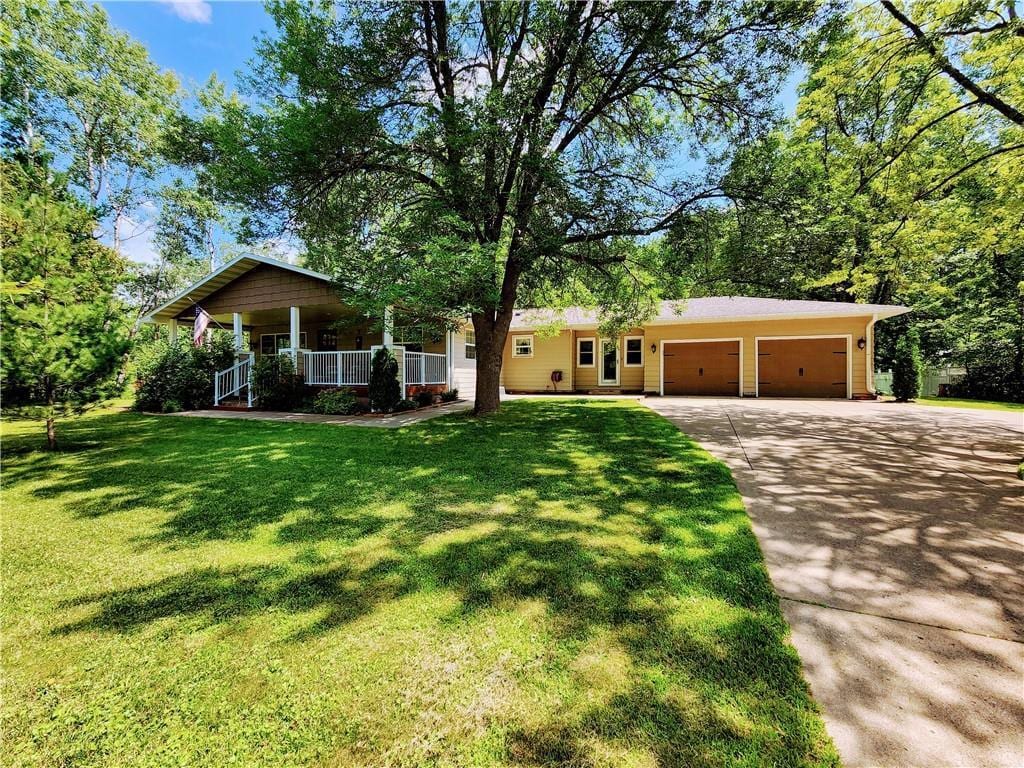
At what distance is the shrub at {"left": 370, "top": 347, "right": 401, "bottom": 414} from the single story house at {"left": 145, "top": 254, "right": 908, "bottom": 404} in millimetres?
666

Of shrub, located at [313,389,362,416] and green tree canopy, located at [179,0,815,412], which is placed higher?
green tree canopy, located at [179,0,815,412]

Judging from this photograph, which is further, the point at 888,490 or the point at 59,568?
the point at 888,490

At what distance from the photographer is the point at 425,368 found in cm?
1229

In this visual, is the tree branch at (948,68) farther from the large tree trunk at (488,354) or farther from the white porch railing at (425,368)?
the white porch railing at (425,368)

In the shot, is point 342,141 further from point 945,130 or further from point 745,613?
point 945,130

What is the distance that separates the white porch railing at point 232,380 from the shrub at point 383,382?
186 inches

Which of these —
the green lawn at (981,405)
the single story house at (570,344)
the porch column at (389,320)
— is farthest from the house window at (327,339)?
the green lawn at (981,405)

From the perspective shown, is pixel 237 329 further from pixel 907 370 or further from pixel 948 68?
pixel 907 370

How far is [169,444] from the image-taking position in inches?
266

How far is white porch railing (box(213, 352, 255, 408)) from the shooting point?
12190mm

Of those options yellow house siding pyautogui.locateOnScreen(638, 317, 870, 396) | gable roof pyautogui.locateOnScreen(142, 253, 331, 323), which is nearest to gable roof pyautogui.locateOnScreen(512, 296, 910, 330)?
yellow house siding pyautogui.locateOnScreen(638, 317, 870, 396)

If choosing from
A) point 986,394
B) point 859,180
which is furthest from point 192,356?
point 986,394

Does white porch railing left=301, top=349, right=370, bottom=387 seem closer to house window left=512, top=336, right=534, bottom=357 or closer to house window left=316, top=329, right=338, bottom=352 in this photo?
house window left=316, top=329, right=338, bottom=352

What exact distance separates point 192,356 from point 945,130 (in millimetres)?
20847
